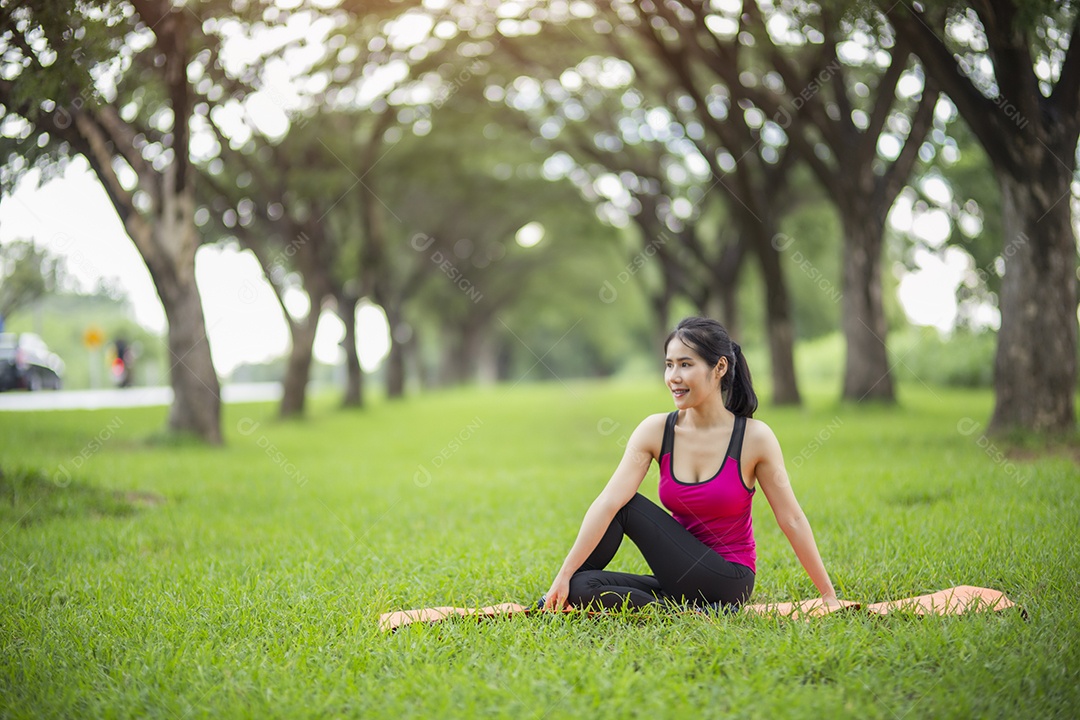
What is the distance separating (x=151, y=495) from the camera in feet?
30.6

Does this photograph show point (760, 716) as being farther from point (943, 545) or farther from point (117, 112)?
point (117, 112)

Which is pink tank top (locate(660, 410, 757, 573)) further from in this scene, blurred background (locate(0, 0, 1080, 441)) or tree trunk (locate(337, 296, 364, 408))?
tree trunk (locate(337, 296, 364, 408))

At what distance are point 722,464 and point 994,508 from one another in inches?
148

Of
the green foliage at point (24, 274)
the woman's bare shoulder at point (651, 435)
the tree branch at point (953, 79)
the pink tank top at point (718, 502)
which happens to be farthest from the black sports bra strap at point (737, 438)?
the green foliage at point (24, 274)

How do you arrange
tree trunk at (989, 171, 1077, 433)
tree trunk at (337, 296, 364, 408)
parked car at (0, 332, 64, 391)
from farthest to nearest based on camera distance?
tree trunk at (337, 296, 364, 408) → parked car at (0, 332, 64, 391) → tree trunk at (989, 171, 1077, 433)

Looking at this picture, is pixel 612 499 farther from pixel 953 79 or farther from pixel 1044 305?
pixel 1044 305

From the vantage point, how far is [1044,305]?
10.2m

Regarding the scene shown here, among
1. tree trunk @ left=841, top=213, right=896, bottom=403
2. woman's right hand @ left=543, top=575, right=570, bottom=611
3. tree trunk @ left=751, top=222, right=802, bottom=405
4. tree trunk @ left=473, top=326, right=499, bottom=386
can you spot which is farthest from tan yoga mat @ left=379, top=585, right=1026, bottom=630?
tree trunk @ left=473, top=326, right=499, bottom=386

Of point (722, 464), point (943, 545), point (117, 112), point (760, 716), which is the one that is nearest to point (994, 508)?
point (943, 545)

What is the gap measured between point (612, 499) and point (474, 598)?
127 centimetres

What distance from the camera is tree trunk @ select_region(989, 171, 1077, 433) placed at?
1014cm

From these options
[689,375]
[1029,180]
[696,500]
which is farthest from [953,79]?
[696,500]

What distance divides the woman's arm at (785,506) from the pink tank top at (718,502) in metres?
0.11

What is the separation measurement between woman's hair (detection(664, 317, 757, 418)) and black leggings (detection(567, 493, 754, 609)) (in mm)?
728
